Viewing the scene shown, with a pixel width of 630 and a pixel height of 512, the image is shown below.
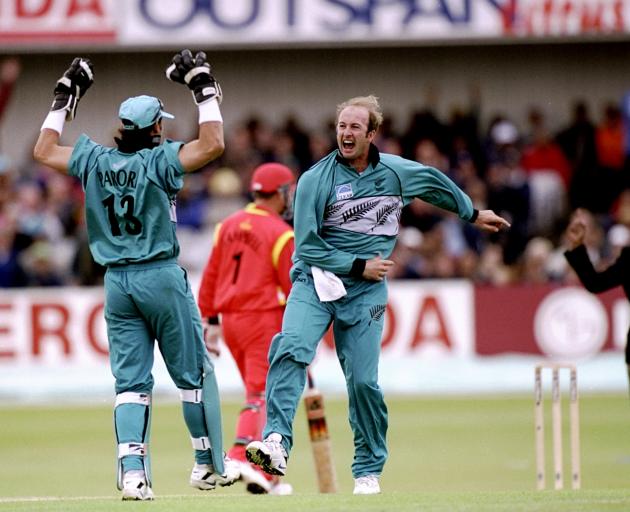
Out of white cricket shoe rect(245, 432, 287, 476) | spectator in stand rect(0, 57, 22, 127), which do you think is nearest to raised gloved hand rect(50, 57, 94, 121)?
white cricket shoe rect(245, 432, 287, 476)

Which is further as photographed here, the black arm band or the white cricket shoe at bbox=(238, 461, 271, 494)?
the white cricket shoe at bbox=(238, 461, 271, 494)

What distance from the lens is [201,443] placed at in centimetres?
999

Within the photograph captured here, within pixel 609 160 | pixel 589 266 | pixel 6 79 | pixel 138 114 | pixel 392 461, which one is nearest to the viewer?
pixel 138 114

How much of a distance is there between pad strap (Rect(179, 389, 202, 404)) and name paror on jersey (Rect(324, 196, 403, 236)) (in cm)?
134

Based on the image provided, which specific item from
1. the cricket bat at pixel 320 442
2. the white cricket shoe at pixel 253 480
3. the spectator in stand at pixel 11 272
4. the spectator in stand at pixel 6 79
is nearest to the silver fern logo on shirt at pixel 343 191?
the cricket bat at pixel 320 442

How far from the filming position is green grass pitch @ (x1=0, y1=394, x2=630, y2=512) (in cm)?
Result: 896

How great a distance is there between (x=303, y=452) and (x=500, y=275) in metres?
6.85

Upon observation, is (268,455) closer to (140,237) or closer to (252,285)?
(140,237)

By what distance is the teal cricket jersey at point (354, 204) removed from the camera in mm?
9672

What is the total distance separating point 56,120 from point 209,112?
3.35ft

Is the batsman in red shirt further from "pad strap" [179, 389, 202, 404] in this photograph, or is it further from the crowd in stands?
the crowd in stands

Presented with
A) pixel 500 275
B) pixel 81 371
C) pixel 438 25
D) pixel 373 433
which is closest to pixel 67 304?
pixel 81 371

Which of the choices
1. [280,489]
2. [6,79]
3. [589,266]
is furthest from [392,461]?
[6,79]

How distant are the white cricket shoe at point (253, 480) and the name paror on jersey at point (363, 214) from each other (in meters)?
2.53
